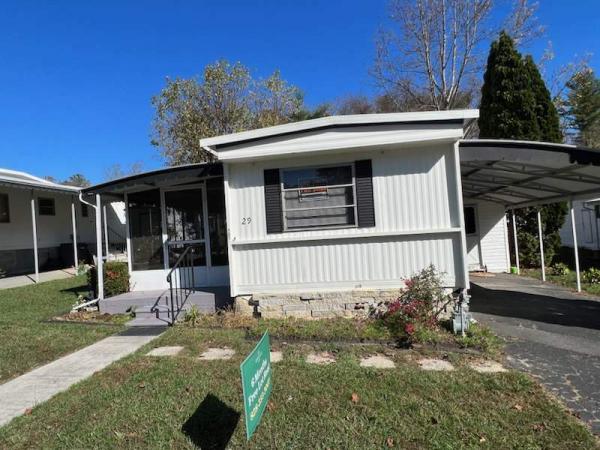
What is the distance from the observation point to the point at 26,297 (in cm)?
1048

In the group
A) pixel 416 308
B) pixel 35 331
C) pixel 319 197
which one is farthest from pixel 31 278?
pixel 416 308

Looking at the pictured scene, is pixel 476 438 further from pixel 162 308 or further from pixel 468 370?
pixel 162 308

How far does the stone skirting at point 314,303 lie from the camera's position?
6922 millimetres

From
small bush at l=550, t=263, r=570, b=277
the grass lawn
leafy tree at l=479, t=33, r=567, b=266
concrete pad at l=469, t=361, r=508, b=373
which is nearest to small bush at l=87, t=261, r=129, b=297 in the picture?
concrete pad at l=469, t=361, r=508, b=373

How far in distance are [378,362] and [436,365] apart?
0.66 metres

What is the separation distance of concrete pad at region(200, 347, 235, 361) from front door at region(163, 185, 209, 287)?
10.7 feet

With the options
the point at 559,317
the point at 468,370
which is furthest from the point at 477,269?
the point at 468,370

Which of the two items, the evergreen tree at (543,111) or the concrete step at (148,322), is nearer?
the concrete step at (148,322)

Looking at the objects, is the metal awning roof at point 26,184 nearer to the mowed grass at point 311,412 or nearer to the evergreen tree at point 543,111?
the mowed grass at point 311,412

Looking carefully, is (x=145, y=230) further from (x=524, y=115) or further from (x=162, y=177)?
(x=524, y=115)

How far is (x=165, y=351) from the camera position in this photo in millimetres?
5734

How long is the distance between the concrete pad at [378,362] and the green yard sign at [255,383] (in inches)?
78.6

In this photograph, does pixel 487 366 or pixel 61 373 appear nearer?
pixel 487 366

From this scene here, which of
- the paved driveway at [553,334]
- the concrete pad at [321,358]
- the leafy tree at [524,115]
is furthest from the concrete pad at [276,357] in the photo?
the leafy tree at [524,115]
